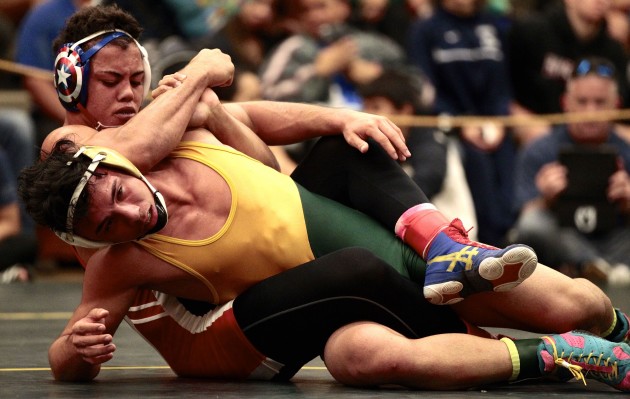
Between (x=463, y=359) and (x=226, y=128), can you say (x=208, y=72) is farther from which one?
(x=463, y=359)

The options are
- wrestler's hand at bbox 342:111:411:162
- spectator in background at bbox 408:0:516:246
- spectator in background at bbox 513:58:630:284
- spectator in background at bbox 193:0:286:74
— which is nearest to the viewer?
wrestler's hand at bbox 342:111:411:162

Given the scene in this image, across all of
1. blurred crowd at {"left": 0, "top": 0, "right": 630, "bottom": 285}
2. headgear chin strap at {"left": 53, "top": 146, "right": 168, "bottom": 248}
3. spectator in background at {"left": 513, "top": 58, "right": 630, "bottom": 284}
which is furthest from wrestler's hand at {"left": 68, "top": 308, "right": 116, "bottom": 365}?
spectator in background at {"left": 513, "top": 58, "right": 630, "bottom": 284}

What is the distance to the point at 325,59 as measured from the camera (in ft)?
24.5

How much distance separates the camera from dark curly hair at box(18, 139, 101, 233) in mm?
3242

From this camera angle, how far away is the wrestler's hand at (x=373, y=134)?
11.7ft

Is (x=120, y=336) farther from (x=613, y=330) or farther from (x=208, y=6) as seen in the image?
(x=208, y=6)

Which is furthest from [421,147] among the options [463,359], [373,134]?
[463,359]

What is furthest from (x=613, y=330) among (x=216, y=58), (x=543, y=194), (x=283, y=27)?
(x=283, y=27)

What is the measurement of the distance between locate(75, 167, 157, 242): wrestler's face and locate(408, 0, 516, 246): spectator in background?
467cm

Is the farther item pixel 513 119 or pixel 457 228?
pixel 513 119

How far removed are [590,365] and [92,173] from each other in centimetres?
134

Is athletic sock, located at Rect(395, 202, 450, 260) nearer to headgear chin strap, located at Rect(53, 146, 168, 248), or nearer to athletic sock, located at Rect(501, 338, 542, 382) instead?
athletic sock, located at Rect(501, 338, 542, 382)

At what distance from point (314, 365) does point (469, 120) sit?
3.98 meters

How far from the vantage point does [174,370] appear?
364cm
